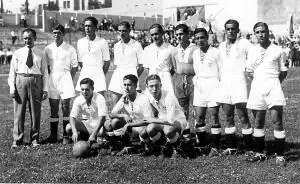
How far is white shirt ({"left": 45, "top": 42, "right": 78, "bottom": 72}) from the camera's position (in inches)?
322

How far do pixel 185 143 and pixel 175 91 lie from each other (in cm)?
126

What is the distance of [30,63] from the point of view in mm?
7820

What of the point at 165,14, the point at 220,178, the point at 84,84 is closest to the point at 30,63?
the point at 84,84

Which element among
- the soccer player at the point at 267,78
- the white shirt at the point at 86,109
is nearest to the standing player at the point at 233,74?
the soccer player at the point at 267,78

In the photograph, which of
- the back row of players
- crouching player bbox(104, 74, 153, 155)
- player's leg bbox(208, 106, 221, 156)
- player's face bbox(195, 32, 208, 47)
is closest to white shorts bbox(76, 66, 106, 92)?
the back row of players

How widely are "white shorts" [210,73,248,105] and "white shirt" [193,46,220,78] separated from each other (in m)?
0.34

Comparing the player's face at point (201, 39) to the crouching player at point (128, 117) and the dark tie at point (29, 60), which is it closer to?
the crouching player at point (128, 117)

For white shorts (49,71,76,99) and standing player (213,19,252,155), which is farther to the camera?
white shorts (49,71,76,99)

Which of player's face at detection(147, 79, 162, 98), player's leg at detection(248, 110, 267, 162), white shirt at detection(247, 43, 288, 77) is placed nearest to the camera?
white shirt at detection(247, 43, 288, 77)

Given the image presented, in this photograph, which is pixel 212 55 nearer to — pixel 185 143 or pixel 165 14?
pixel 185 143

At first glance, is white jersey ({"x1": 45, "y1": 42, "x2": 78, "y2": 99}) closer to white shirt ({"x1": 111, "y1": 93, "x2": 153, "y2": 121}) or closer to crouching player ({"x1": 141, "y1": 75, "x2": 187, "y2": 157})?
white shirt ({"x1": 111, "y1": 93, "x2": 153, "y2": 121})

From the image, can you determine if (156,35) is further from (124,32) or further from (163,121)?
(163,121)

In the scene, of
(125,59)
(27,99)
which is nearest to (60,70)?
(27,99)

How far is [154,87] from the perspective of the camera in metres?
7.07
